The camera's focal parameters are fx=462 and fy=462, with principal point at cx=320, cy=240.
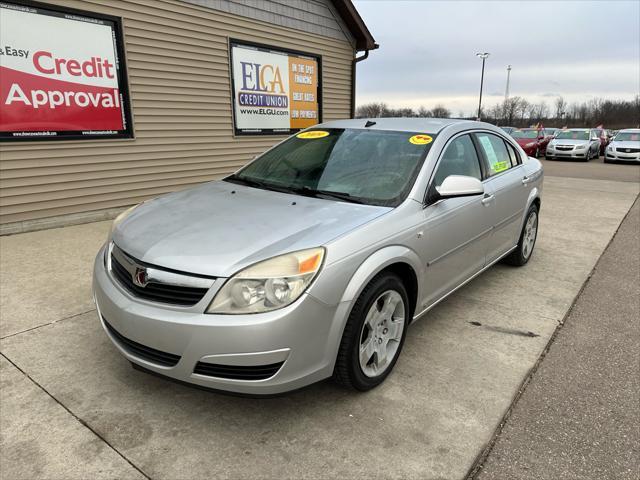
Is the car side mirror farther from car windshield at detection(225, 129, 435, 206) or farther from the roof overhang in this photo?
the roof overhang

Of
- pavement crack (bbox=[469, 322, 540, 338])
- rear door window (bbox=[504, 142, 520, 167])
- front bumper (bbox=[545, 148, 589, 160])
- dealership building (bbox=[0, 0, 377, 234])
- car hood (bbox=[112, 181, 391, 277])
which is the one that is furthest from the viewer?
front bumper (bbox=[545, 148, 589, 160])

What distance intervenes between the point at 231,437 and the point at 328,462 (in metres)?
0.51

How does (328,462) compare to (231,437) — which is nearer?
(328,462)

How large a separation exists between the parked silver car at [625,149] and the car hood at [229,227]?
66.6 feet

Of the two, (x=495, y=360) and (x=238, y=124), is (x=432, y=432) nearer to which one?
(x=495, y=360)

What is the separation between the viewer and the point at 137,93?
22.7ft

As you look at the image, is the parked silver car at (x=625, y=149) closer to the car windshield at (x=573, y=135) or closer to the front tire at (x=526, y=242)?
the car windshield at (x=573, y=135)

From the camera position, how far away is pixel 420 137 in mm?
3395

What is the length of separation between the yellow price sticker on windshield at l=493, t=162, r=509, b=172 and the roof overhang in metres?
7.03

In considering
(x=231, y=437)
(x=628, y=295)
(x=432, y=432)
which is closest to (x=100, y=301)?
(x=231, y=437)

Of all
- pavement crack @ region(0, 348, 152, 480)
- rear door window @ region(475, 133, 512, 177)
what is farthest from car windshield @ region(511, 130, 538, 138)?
pavement crack @ region(0, 348, 152, 480)

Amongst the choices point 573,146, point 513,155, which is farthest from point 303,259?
point 573,146

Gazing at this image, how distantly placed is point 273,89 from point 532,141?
15243mm

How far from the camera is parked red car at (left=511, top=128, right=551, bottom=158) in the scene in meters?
19.7
